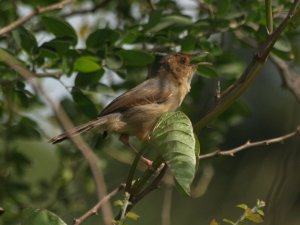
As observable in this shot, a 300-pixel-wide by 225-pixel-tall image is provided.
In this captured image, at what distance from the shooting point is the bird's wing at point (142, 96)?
226 inches

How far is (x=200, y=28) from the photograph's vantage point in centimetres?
518

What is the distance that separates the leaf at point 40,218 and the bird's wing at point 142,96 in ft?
8.97

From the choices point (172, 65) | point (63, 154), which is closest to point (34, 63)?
point (63, 154)

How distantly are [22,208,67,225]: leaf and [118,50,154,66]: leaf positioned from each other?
7.09ft

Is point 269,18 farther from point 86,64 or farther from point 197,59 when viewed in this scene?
point 197,59

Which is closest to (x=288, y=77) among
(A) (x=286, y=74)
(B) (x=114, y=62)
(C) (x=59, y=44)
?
(A) (x=286, y=74)

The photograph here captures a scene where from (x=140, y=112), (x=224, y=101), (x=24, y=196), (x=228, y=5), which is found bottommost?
(x=24, y=196)

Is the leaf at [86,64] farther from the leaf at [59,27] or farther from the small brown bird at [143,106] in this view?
the small brown bird at [143,106]

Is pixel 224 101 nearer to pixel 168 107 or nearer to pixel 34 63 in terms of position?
pixel 34 63

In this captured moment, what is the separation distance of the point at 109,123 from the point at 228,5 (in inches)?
50.8

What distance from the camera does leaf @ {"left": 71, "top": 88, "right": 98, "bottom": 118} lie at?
15.9 feet

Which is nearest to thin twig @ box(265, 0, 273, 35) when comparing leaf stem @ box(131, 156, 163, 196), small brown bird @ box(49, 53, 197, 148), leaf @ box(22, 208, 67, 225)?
leaf stem @ box(131, 156, 163, 196)

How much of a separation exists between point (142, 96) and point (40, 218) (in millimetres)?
3094

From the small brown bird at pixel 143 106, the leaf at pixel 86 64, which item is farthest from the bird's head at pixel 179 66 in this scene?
the leaf at pixel 86 64
